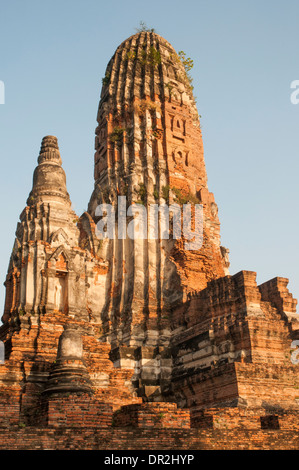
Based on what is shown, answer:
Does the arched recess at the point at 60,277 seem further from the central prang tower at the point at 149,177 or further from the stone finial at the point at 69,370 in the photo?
the stone finial at the point at 69,370

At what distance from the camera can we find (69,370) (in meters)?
14.6

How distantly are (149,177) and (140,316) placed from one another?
22.4 ft

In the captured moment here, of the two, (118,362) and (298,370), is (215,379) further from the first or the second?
(118,362)

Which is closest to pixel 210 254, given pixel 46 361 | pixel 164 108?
pixel 164 108

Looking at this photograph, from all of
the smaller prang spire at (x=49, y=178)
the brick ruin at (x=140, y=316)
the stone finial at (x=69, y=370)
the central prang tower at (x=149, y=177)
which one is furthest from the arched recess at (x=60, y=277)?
the stone finial at (x=69, y=370)

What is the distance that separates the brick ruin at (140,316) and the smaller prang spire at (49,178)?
53 mm

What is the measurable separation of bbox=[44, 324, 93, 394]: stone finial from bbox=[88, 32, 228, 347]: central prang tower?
7297 mm

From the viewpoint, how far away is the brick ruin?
1344cm

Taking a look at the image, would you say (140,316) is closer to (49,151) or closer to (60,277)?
(60,277)

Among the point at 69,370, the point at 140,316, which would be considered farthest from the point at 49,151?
the point at 69,370

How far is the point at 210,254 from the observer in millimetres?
24766

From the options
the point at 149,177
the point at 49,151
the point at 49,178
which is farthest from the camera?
the point at 149,177

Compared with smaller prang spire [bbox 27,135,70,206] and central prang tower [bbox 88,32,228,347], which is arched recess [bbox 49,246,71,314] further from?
central prang tower [bbox 88,32,228,347]

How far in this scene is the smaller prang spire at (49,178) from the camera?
21.7 m
